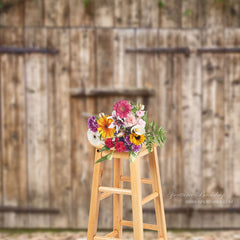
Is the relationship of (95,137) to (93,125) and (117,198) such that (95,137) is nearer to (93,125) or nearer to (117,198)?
(93,125)

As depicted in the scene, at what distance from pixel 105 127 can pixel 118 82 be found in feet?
4.03

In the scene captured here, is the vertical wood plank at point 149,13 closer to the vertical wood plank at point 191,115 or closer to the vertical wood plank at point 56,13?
the vertical wood plank at point 191,115

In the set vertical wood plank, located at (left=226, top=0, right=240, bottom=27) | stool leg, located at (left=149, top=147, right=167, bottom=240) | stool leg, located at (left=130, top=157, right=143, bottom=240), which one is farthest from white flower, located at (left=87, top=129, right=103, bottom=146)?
vertical wood plank, located at (left=226, top=0, right=240, bottom=27)

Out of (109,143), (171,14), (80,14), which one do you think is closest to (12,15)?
(80,14)

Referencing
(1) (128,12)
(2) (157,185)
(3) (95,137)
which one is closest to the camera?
(3) (95,137)

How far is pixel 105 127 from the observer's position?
1988 mm

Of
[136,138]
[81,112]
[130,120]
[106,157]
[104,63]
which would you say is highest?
[104,63]

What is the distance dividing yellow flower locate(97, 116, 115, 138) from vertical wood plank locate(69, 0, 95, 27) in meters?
1.45

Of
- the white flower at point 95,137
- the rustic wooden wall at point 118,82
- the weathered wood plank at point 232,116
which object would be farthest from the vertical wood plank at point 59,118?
the weathered wood plank at point 232,116

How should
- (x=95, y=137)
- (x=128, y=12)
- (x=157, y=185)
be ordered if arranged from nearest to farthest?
(x=95, y=137)
(x=157, y=185)
(x=128, y=12)

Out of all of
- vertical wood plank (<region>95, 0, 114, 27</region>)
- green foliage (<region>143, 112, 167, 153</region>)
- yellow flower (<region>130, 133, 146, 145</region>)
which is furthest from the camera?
vertical wood plank (<region>95, 0, 114, 27</region>)

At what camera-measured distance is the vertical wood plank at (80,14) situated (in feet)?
10.3

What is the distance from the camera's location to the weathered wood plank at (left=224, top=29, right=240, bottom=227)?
3.14m

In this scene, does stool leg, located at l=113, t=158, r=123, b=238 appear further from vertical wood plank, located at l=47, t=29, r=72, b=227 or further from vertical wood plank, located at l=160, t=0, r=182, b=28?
vertical wood plank, located at l=160, t=0, r=182, b=28
